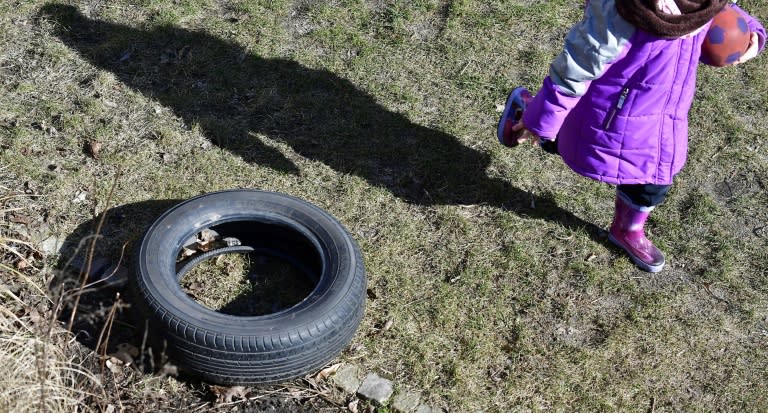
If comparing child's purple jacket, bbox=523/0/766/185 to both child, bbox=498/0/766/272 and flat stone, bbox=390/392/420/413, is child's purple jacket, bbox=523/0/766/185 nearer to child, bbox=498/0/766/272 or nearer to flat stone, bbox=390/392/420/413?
child, bbox=498/0/766/272

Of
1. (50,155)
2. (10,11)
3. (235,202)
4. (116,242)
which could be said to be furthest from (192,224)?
(10,11)

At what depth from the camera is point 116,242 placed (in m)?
4.45

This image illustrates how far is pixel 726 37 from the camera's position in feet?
13.2

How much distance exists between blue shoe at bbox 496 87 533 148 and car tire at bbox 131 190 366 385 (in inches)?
44.3

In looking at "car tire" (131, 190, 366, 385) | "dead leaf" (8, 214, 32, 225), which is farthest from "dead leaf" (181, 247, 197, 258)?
"dead leaf" (8, 214, 32, 225)

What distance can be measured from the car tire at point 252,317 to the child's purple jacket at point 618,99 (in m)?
1.17

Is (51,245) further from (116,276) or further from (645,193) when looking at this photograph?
(645,193)

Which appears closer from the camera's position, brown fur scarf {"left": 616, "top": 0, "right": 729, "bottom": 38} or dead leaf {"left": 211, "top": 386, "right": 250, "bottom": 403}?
brown fur scarf {"left": 616, "top": 0, "right": 729, "bottom": 38}

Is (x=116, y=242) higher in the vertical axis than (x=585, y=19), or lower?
lower

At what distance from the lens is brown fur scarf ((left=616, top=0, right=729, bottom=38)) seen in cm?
364

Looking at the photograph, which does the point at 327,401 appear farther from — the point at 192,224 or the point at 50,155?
the point at 50,155

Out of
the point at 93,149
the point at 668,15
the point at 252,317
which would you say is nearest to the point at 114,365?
the point at 252,317

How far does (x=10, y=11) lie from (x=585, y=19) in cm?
395

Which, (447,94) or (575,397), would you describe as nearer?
(575,397)
